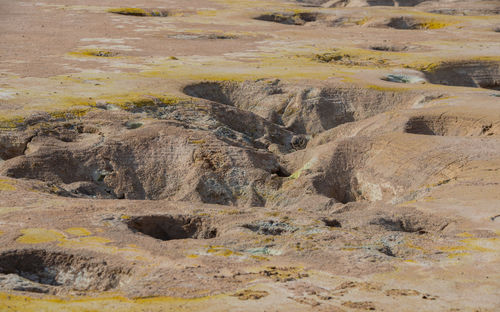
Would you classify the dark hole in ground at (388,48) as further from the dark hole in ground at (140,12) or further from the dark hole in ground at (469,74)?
the dark hole in ground at (140,12)

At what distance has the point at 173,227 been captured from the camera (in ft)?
50.5

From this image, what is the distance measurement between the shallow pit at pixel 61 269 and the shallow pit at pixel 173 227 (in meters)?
2.59

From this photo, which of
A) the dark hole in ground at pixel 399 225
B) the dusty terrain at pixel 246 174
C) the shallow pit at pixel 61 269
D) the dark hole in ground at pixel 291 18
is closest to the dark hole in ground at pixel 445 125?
the dusty terrain at pixel 246 174

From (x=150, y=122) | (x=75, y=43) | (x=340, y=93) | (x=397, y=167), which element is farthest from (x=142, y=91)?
(x=75, y=43)

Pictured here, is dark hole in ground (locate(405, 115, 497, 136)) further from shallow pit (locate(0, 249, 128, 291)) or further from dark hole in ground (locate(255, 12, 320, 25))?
dark hole in ground (locate(255, 12, 320, 25))

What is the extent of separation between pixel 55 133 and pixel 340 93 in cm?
1425

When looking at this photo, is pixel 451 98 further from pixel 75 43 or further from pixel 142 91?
pixel 75 43

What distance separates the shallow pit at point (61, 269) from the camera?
474 inches

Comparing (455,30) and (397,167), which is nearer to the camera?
(397,167)

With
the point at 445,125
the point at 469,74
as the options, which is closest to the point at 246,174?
the point at 445,125

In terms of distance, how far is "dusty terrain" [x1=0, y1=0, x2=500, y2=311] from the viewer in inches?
449

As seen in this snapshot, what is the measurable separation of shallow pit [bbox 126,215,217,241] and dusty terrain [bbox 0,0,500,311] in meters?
0.04

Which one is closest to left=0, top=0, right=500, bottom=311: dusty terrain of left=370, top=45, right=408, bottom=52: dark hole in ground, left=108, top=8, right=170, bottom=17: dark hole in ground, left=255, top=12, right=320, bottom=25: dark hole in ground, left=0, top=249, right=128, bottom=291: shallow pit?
left=0, top=249, right=128, bottom=291: shallow pit

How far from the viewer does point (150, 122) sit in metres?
24.9
